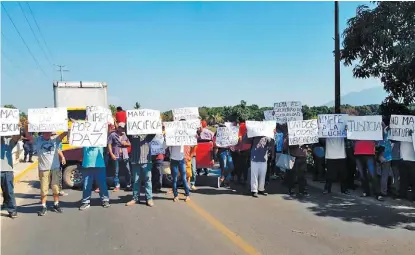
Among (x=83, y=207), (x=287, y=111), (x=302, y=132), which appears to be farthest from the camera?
(x=287, y=111)

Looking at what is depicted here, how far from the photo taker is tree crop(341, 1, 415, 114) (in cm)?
930

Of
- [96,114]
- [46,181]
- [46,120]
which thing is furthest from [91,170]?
[46,120]

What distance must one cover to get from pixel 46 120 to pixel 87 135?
31.8 inches

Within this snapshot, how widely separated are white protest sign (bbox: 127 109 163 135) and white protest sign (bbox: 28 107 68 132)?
128 cm

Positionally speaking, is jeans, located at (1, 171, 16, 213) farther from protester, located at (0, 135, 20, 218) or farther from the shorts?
the shorts

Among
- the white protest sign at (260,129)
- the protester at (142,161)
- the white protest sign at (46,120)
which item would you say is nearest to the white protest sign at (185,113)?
the white protest sign at (260,129)

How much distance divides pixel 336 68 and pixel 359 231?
22.5 feet

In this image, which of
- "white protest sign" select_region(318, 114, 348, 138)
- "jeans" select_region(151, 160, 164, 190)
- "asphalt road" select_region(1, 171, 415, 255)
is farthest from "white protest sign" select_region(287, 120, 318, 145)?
"jeans" select_region(151, 160, 164, 190)

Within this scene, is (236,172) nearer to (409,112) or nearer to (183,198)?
(183,198)

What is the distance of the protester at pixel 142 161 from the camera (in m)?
8.11

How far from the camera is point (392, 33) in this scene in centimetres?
966

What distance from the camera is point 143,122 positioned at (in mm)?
8219

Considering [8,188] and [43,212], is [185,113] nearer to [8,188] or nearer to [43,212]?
[43,212]

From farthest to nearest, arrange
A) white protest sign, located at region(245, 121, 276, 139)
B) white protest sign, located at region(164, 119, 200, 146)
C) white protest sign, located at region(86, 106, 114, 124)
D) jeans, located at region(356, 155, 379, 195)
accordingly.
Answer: white protest sign, located at region(245, 121, 276, 139), jeans, located at region(356, 155, 379, 195), white protest sign, located at region(164, 119, 200, 146), white protest sign, located at region(86, 106, 114, 124)
